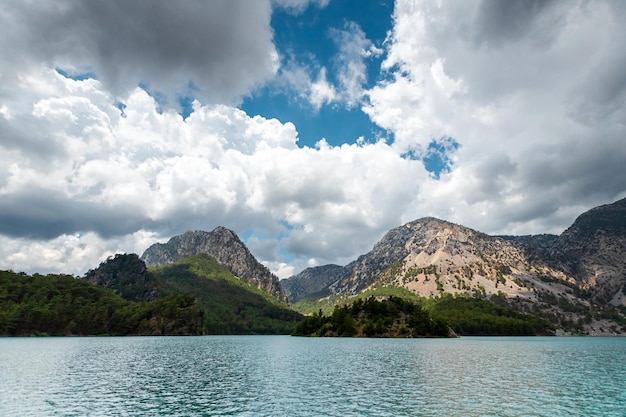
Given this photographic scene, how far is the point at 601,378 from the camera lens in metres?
81.1

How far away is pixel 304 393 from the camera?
202 feet

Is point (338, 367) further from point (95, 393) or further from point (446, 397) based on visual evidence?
point (95, 393)

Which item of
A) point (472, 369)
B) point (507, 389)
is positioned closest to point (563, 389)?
point (507, 389)

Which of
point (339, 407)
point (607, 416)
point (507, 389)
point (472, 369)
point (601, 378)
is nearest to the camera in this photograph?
point (607, 416)

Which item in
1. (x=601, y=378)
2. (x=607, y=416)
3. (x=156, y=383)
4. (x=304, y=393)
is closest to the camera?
(x=607, y=416)

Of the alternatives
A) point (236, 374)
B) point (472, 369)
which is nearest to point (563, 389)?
point (472, 369)

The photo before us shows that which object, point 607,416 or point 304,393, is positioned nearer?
point 607,416

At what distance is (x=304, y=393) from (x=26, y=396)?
135ft

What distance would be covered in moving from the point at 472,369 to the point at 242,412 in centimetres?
6818

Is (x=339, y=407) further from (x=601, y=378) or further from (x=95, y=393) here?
(x=601, y=378)

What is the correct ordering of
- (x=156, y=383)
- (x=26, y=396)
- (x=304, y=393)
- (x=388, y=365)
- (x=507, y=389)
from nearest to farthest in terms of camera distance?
(x=26, y=396) < (x=304, y=393) < (x=507, y=389) < (x=156, y=383) < (x=388, y=365)

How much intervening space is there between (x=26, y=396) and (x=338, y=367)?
65.1m

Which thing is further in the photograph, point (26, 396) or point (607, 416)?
point (26, 396)

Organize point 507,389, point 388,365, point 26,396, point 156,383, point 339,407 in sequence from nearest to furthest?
point 339,407 → point 26,396 → point 507,389 → point 156,383 → point 388,365
